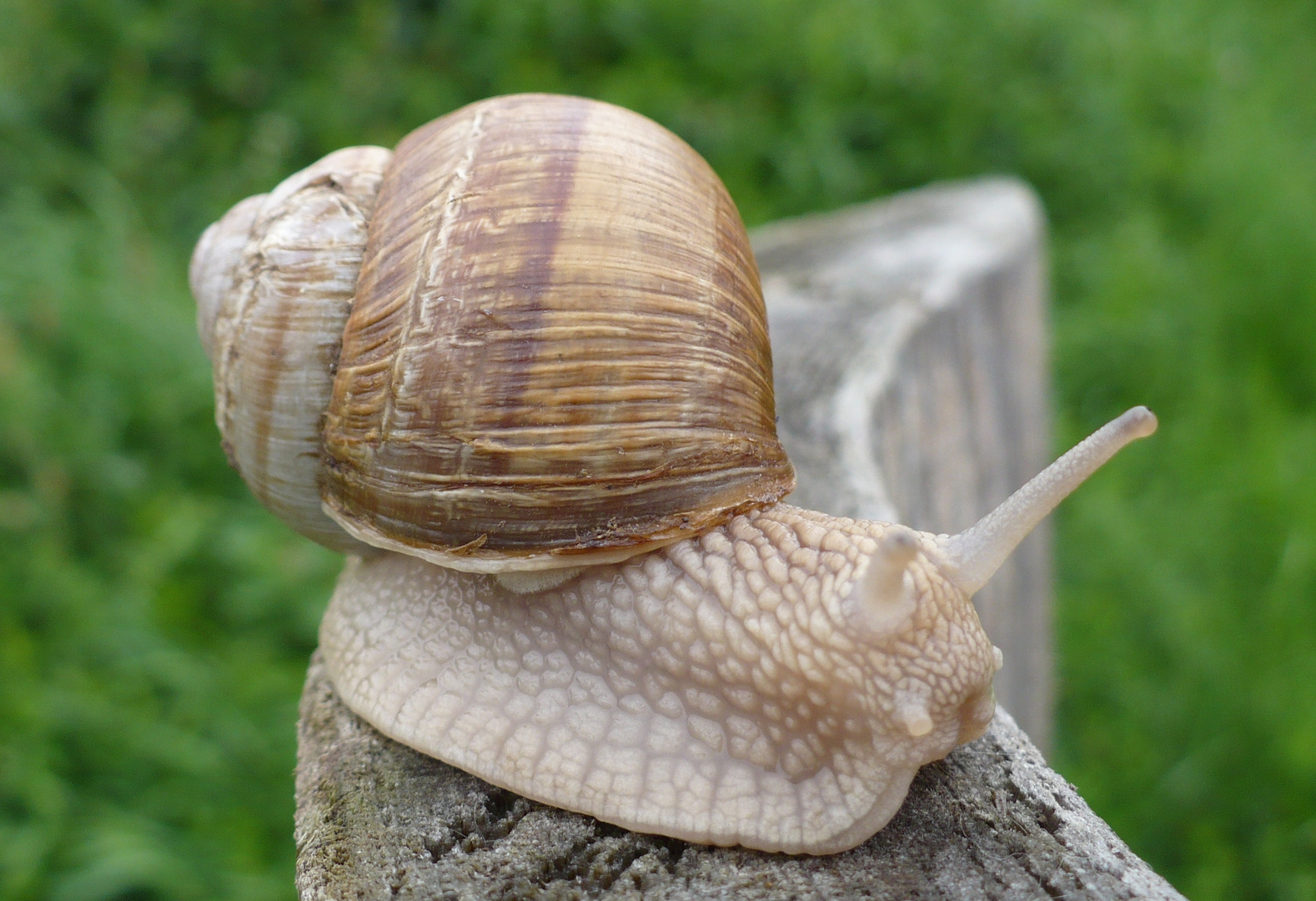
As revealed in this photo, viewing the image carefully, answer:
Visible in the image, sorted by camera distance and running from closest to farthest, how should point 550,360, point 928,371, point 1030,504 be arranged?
point 1030,504 → point 550,360 → point 928,371

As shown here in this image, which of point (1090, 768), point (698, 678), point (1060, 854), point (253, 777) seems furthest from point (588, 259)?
point (1090, 768)

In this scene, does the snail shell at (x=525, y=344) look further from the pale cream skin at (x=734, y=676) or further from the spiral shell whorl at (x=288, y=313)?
the pale cream skin at (x=734, y=676)

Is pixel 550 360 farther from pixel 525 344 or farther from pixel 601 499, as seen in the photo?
pixel 601 499

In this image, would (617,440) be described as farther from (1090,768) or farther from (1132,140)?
(1132,140)

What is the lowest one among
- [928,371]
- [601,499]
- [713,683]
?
[928,371]

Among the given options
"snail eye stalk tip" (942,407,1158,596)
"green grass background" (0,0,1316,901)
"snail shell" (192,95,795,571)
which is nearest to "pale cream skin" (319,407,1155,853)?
"snail eye stalk tip" (942,407,1158,596)

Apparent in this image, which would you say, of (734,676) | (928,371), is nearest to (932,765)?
(734,676)

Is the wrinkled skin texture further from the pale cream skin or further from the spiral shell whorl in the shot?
the spiral shell whorl

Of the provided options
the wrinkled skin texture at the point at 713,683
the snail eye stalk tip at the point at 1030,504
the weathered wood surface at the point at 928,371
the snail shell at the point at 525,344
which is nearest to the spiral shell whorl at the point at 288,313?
the snail shell at the point at 525,344
